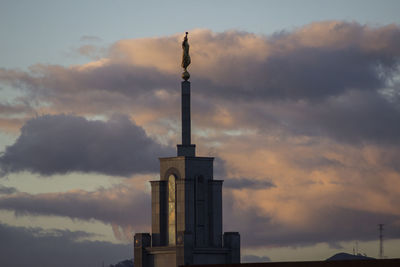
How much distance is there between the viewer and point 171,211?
15588cm

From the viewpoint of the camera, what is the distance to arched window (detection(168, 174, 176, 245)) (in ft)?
510

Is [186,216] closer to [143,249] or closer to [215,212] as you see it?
[215,212]

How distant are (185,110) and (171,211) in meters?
13.7

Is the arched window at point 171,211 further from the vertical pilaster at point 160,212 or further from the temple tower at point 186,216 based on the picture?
the vertical pilaster at point 160,212

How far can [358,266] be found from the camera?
4471 inches

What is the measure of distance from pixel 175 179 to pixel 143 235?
29.9 feet

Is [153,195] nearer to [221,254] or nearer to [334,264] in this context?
[221,254]

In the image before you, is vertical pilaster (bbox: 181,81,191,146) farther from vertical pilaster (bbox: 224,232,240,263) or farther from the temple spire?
vertical pilaster (bbox: 224,232,240,263)

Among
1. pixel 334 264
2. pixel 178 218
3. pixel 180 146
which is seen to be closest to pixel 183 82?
pixel 180 146

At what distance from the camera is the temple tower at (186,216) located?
505 ft

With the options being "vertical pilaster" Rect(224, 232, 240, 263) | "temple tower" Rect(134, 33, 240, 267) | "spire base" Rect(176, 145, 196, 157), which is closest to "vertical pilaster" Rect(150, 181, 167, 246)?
"temple tower" Rect(134, 33, 240, 267)

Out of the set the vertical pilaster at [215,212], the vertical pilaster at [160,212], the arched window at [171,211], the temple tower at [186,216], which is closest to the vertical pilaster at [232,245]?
the temple tower at [186,216]

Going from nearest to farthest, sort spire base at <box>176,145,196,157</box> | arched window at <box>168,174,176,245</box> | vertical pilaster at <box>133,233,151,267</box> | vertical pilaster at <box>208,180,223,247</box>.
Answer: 1. arched window at <box>168,174,176,245</box>
2. vertical pilaster at <box>208,180,223,247</box>
3. spire base at <box>176,145,196,157</box>
4. vertical pilaster at <box>133,233,151,267</box>

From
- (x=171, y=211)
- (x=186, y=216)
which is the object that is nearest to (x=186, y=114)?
(x=171, y=211)
